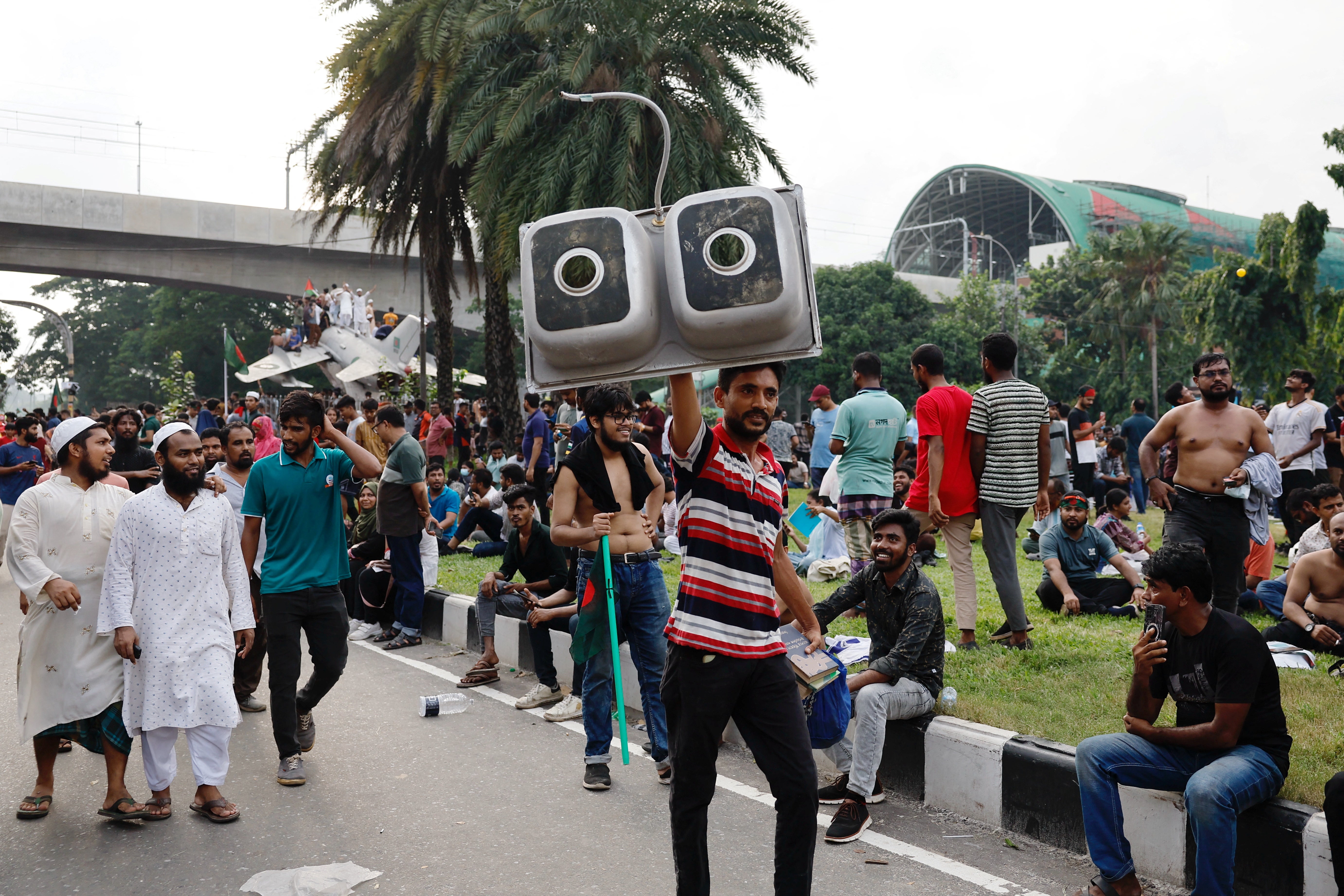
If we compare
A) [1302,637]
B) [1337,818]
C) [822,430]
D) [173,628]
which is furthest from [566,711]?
[822,430]

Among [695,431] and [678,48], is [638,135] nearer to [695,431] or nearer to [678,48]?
[678,48]

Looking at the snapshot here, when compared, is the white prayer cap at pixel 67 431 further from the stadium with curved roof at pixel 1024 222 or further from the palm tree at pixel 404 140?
the stadium with curved roof at pixel 1024 222

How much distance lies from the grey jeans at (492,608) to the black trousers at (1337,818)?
15.5 ft

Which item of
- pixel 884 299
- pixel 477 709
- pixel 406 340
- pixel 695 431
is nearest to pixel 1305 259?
pixel 884 299

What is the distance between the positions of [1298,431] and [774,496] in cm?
895

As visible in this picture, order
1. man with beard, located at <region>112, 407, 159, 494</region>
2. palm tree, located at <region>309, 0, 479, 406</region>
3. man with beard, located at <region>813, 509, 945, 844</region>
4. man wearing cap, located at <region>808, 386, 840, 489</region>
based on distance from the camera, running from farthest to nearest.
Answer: palm tree, located at <region>309, 0, 479, 406</region> → man wearing cap, located at <region>808, 386, 840, 489</region> → man with beard, located at <region>112, 407, 159, 494</region> → man with beard, located at <region>813, 509, 945, 844</region>

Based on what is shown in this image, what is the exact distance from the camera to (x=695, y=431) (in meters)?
3.24

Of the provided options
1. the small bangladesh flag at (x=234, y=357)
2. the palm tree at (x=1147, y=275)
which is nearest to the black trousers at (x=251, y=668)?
the small bangladesh flag at (x=234, y=357)

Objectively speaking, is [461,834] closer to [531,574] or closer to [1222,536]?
[531,574]

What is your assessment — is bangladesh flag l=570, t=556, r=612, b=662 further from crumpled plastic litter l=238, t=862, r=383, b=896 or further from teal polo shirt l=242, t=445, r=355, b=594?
crumpled plastic litter l=238, t=862, r=383, b=896

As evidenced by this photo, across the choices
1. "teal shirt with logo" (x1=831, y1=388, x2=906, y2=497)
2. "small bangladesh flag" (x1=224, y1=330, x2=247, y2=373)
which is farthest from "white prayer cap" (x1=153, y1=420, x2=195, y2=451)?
"small bangladesh flag" (x1=224, y1=330, x2=247, y2=373)

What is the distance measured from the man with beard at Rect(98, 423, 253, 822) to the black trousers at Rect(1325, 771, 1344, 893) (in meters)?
4.12

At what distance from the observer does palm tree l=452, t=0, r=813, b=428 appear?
14.5m

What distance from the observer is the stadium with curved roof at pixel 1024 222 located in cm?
6769
